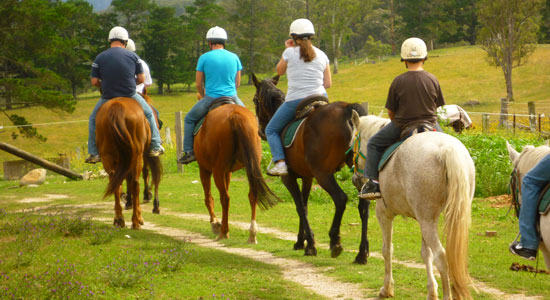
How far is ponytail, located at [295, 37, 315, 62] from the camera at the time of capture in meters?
8.41

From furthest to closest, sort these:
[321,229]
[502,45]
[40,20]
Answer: [502,45], [40,20], [321,229]

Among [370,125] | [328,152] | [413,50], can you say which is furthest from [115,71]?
[413,50]

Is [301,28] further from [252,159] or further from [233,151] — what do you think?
[233,151]

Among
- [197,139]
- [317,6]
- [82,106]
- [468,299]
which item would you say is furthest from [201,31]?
[468,299]

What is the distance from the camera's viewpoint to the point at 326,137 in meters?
7.99

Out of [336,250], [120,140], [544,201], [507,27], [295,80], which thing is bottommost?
[336,250]

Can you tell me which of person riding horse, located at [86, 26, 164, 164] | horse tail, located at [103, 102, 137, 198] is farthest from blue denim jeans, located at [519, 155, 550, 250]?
person riding horse, located at [86, 26, 164, 164]

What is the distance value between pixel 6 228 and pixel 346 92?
5727cm

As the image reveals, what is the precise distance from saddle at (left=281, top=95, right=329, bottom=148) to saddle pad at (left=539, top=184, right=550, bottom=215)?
4.09 metres

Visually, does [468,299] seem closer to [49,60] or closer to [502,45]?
[502,45]

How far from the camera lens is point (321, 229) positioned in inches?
426

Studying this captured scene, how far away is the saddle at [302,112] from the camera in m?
8.42

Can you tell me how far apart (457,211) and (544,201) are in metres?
0.79

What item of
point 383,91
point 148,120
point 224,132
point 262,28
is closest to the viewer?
point 224,132
